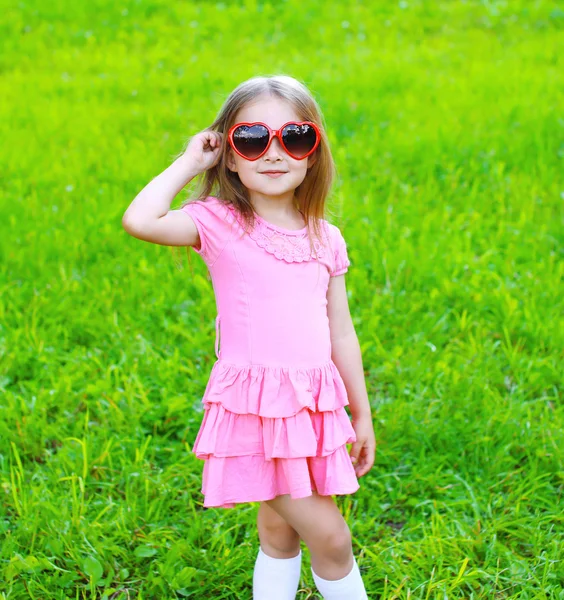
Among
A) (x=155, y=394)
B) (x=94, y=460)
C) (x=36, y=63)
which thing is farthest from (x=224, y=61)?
(x=94, y=460)

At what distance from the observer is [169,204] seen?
197cm

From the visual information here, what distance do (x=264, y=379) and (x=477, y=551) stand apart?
1.13 meters

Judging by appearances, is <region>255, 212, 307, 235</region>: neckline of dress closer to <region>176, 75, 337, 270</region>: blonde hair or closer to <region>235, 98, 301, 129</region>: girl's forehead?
<region>176, 75, 337, 270</region>: blonde hair

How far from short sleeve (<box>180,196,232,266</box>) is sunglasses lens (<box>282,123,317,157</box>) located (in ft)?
0.77

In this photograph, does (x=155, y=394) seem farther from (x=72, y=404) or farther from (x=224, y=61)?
(x=224, y=61)

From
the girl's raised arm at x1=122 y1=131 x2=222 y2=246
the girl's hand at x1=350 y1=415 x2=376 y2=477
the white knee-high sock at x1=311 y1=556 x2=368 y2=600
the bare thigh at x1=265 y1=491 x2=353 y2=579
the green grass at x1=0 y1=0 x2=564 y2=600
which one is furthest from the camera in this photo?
the green grass at x1=0 y1=0 x2=564 y2=600

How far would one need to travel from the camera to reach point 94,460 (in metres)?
2.89

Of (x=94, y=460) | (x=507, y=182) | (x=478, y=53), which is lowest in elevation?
(x=94, y=460)

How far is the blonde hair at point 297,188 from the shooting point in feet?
6.64

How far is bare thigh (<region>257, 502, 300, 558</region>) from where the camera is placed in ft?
7.31

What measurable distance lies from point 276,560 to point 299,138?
3.87 ft

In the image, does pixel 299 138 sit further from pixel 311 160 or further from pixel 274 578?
pixel 274 578

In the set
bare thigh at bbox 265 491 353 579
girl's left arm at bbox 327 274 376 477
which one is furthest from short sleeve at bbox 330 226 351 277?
bare thigh at bbox 265 491 353 579

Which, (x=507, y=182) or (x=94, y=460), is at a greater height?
(x=507, y=182)
